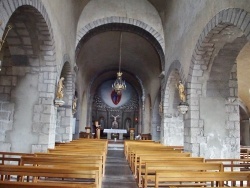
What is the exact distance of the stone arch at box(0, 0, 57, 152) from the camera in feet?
23.3

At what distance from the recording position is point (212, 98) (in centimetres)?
781

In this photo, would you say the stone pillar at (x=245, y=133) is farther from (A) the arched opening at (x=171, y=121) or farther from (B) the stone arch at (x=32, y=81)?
(B) the stone arch at (x=32, y=81)

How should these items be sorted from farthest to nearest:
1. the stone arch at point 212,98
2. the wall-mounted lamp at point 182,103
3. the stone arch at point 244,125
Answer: the stone arch at point 244,125
the wall-mounted lamp at point 182,103
the stone arch at point 212,98

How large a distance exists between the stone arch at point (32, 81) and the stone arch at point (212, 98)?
3.89 m

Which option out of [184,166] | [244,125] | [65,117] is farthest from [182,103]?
[244,125]

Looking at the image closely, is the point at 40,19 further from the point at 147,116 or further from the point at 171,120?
the point at 147,116

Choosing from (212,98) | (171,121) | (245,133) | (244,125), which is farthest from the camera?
(244,125)

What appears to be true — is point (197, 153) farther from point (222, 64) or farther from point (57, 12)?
point (57, 12)

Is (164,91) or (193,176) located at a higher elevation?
(164,91)

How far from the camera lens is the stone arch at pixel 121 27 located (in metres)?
12.4

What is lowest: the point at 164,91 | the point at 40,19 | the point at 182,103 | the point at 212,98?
the point at 182,103

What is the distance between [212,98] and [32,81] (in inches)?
198

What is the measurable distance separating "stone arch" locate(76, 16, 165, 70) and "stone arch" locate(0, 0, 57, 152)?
4928 mm

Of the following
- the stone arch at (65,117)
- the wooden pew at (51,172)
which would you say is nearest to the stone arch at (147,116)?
the stone arch at (65,117)
